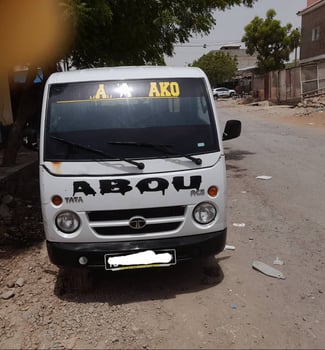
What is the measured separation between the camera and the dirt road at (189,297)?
3.56 m

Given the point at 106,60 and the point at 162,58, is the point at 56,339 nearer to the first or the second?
the point at 106,60

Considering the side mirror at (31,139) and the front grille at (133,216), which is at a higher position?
the side mirror at (31,139)

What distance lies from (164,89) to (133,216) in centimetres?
128

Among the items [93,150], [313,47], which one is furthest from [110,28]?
[313,47]

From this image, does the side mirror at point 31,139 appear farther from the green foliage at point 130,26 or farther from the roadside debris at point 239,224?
the roadside debris at point 239,224

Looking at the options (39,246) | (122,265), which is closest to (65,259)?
(122,265)

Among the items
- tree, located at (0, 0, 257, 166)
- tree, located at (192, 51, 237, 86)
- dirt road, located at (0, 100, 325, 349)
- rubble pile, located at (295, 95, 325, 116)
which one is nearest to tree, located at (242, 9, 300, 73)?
rubble pile, located at (295, 95, 325, 116)

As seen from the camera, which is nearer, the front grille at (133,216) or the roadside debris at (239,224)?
the front grille at (133,216)

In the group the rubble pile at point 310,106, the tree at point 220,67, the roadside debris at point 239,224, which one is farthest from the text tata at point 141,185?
the tree at point 220,67

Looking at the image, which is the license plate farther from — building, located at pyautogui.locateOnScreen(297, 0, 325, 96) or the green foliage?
building, located at pyautogui.locateOnScreen(297, 0, 325, 96)

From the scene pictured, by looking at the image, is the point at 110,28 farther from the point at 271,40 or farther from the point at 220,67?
the point at 220,67

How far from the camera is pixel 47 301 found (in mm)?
4250

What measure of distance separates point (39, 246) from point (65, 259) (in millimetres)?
1823

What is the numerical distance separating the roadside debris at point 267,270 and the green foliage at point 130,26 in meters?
4.14
